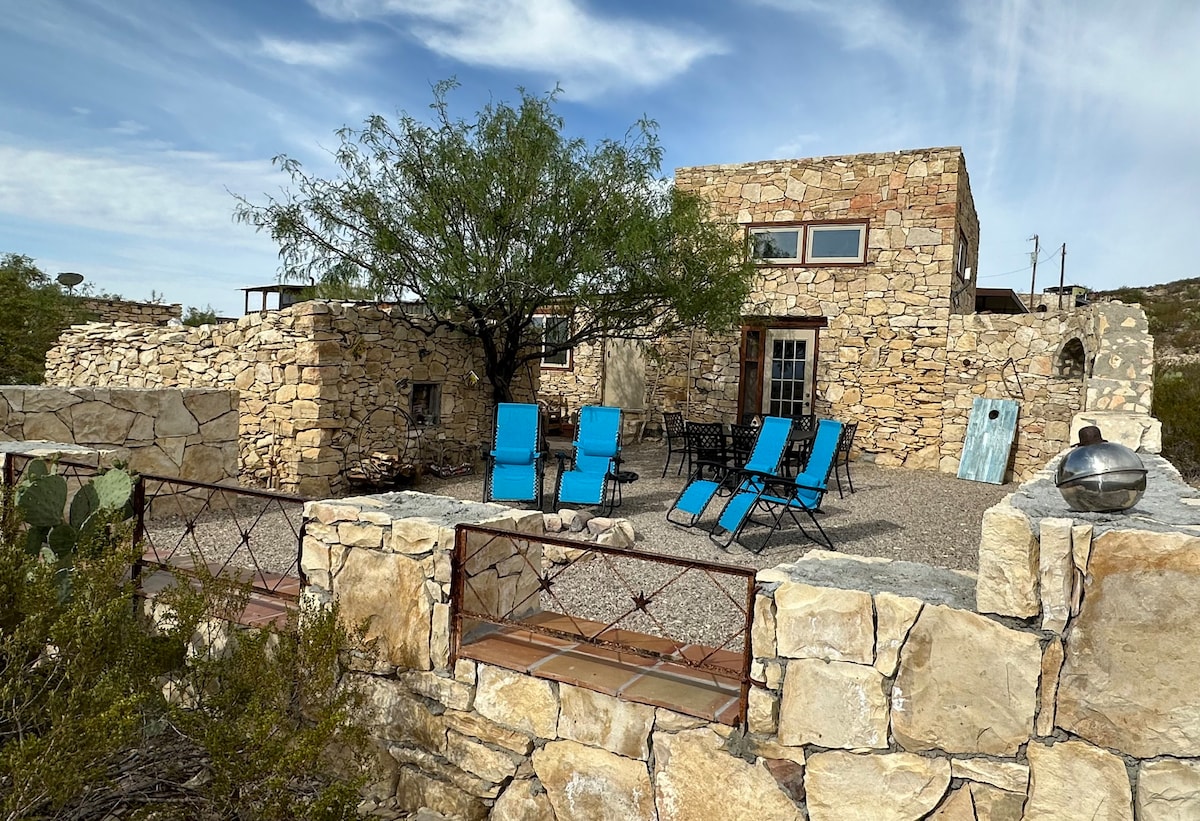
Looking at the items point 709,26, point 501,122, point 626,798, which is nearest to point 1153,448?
point 626,798

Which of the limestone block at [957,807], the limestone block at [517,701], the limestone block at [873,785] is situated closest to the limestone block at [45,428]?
the limestone block at [517,701]

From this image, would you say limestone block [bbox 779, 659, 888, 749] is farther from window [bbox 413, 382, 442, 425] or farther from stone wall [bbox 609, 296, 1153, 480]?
stone wall [bbox 609, 296, 1153, 480]

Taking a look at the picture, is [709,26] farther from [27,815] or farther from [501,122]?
[27,815]

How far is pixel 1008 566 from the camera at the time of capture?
2.05m

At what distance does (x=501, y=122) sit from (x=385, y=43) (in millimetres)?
1659

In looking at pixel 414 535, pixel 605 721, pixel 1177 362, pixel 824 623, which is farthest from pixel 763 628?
pixel 1177 362

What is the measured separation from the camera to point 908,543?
6242 millimetres

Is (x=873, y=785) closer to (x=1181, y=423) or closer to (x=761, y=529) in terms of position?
(x=761, y=529)

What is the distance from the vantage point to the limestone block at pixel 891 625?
215 centimetres

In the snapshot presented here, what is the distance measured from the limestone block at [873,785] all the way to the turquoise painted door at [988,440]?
917cm

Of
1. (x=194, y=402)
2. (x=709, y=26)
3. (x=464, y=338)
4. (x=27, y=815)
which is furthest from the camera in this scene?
(x=464, y=338)

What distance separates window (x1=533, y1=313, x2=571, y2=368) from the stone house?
4.62ft

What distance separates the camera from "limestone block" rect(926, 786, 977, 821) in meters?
2.12

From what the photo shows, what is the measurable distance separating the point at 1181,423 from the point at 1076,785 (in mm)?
10009
